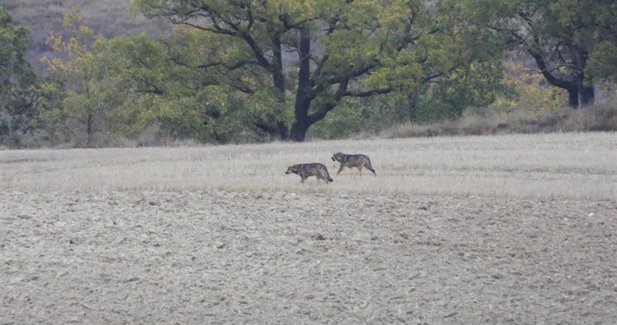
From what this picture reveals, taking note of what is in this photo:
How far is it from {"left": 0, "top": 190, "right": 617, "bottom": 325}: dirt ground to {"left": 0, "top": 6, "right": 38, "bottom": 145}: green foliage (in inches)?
1028

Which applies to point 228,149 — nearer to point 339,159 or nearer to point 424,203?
point 339,159

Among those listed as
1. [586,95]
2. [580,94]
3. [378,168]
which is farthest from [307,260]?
[580,94]

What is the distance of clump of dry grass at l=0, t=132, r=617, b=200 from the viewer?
58.7 ft

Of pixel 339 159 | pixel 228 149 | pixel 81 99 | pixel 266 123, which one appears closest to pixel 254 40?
pixel 266 123

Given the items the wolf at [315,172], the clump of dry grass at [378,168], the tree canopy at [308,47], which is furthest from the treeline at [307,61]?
the wolf at [315,172]

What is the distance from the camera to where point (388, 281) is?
42.3ft

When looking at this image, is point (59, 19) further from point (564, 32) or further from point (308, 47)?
point (564, 32)

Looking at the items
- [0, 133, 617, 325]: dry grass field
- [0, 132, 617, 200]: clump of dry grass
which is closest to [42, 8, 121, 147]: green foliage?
[0, 132, 617, 200]: clump of dry grass

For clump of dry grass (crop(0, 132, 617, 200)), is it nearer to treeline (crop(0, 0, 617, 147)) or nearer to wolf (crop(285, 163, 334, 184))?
wolf (crop(285, 163, 334, 184))

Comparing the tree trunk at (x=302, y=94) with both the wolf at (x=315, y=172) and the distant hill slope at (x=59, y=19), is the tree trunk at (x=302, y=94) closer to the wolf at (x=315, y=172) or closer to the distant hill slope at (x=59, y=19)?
the wolf at (x=315, y=172)

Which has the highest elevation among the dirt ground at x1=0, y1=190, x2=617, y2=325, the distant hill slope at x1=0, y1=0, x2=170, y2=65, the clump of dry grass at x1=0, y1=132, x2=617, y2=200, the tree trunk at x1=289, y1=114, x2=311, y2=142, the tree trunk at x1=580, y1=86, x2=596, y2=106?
the distant hill slope at x1=0, y1=0, x2=170, y2=65

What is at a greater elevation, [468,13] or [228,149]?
[468,13]

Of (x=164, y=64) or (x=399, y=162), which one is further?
(x=164, y=64)

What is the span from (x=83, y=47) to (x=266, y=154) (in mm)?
20328
